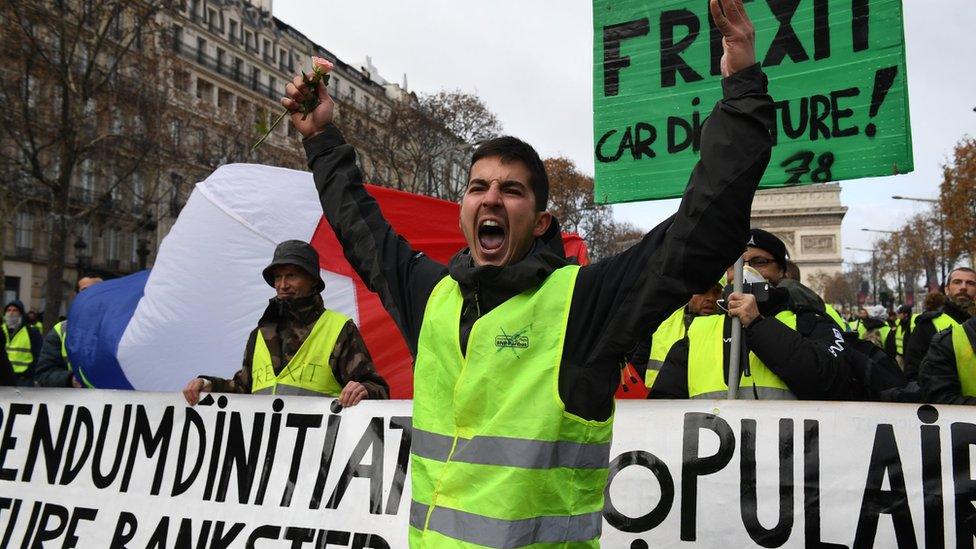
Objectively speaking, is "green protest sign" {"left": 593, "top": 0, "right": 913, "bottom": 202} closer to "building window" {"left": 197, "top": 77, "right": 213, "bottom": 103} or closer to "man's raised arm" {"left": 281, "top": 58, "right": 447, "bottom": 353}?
"man's raised arm" {"left": 281, "top": 58, "right": 447, "bottom": 353}

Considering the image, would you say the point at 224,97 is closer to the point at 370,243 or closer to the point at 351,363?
the point at 351,363

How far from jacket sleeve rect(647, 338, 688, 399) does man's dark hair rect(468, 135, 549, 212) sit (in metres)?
1.94

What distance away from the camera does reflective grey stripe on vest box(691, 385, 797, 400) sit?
3.69 metres

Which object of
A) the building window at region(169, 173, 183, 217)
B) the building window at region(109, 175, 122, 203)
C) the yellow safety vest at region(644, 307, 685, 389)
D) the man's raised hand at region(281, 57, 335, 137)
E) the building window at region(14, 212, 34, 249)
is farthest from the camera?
the building window at region(14, 212, 34, 249)

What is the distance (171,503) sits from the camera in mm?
4043

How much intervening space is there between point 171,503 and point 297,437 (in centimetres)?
69

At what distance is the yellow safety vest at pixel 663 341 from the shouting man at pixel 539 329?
2.79 meters

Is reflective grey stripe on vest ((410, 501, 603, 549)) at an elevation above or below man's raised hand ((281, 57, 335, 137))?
below

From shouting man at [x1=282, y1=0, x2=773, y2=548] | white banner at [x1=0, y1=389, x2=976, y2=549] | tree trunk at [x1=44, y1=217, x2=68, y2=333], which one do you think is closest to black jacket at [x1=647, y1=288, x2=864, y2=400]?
white banner at [x1=0, y1=389, x2=976, y2=549]

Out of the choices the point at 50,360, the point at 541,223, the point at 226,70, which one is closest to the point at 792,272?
the point at 541,223

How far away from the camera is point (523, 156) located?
7.13ft

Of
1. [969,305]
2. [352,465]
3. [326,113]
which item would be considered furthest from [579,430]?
[969,305]

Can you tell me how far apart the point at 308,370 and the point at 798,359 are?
2222mm

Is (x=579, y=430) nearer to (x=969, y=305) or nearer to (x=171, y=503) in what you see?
(x=171, y=503)
